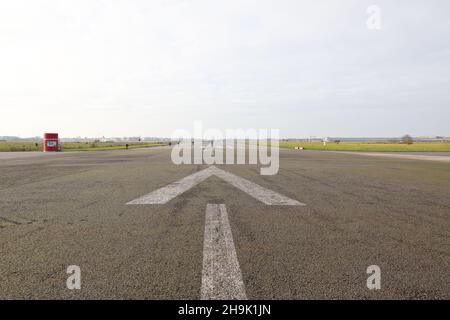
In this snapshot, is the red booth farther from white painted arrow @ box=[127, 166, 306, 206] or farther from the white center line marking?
the white center line marking

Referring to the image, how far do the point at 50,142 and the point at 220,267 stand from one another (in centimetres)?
3607

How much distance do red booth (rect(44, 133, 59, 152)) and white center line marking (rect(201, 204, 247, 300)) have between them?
114 ft

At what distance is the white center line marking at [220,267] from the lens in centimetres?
206

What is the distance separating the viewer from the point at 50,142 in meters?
30.4

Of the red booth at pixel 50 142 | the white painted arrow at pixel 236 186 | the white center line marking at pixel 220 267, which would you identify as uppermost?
the red booth at pixel 50 142

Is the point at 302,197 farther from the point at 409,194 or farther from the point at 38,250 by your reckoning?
the point at 38,250

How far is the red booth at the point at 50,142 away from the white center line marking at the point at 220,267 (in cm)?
3481

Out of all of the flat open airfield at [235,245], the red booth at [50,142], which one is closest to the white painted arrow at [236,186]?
the flat open airfield at [235,245]

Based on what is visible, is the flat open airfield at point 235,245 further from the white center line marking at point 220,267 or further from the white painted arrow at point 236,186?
the white painted arrow at point 236,186

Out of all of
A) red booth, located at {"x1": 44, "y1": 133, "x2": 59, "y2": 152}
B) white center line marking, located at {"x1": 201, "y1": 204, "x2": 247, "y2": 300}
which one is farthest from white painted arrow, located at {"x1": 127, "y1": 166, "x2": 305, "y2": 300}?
red booth, located at {"x1": 44, "y1": 133, "x2": 59, "y2": 152}

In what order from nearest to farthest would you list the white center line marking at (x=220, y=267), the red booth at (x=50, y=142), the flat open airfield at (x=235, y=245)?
the white center line marking at (x=220, y=267)
the flat open airfield at (x=235, y=245)
the red booth at (x=50, y=142)

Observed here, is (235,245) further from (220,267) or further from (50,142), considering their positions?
(50,142)

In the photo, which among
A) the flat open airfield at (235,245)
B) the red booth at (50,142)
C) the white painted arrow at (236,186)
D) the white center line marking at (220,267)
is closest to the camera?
the white center line marking at (220,267)
